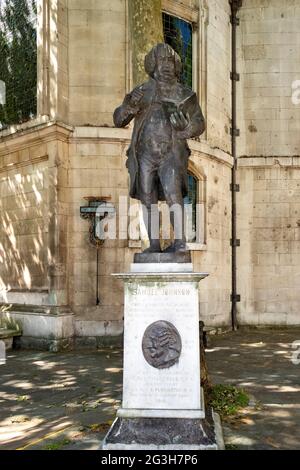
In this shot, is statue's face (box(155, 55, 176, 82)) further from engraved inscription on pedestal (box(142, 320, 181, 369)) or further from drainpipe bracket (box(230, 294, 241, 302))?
drainpipe bracket (box(230, 294, 241, 302))

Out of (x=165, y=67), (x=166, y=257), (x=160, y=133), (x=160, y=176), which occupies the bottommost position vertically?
(x=166, y=257)

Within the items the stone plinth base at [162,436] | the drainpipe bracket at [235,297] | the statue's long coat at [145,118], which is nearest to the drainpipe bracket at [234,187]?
the drainpipe bracket at [235,297]

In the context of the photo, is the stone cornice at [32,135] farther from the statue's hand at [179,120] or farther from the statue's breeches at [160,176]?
the statue's hand at [179,120]

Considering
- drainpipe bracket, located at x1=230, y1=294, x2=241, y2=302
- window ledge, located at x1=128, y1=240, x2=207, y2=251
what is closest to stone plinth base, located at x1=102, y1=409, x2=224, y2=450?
window ledge, located at x1=128, y1=240, x2=207, y2=251

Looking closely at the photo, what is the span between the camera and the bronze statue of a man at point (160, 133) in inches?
191

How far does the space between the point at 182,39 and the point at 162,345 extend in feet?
35.3

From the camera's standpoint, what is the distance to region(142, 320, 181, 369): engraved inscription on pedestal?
4.39m

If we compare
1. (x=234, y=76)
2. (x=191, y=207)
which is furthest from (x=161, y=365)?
(x=234, y=76)

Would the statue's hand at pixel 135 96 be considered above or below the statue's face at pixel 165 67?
below

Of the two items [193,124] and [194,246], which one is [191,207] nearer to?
[194,246]

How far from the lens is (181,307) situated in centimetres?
445

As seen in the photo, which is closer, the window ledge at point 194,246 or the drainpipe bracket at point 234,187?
the window ledge at point 194,246

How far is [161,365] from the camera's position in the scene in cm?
443

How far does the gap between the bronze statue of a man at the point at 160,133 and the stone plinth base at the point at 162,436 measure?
168cm
